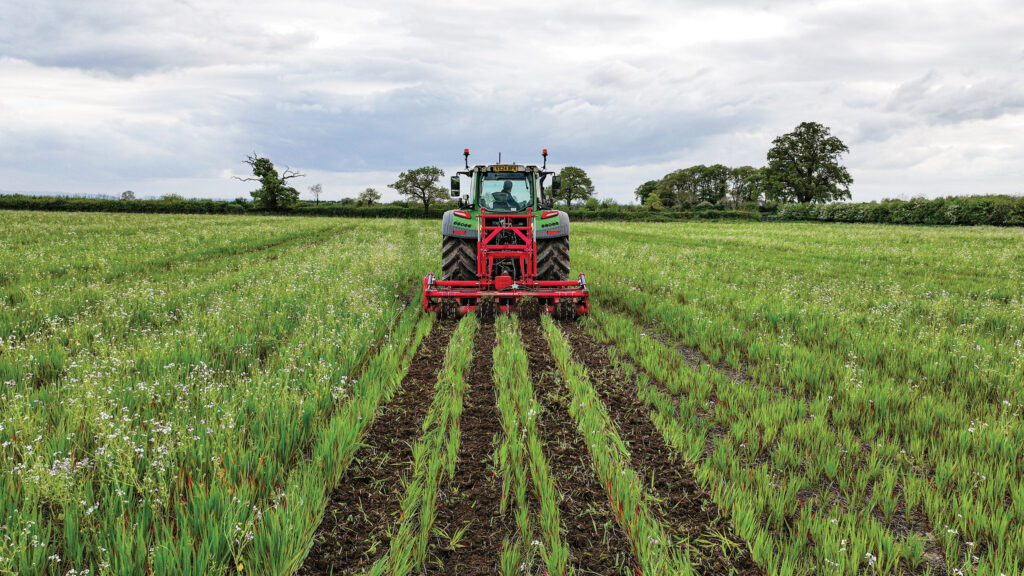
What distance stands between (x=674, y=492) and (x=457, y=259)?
7.50m

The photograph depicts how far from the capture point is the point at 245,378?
543 centimetres

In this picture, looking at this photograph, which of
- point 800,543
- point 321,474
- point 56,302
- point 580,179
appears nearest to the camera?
point 800,543

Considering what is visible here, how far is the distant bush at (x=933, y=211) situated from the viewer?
42.6 meters

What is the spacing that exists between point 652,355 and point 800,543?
3.91 meters

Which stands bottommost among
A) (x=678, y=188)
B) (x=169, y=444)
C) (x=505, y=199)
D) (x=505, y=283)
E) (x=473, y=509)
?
(x=473, y=509)

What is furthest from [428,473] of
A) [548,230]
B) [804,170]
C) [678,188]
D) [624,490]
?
[678,188]

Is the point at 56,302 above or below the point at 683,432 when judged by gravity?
above

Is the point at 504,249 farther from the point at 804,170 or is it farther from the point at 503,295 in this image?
the point at 804,170

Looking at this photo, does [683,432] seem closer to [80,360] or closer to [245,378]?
[245,378]

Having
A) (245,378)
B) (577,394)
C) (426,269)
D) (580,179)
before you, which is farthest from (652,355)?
(580,179)

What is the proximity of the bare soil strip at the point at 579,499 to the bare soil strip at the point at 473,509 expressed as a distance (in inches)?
19.5

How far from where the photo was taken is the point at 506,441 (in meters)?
4.37

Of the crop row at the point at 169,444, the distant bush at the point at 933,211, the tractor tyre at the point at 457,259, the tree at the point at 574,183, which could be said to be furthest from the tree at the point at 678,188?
the crop row at the point at 169,444

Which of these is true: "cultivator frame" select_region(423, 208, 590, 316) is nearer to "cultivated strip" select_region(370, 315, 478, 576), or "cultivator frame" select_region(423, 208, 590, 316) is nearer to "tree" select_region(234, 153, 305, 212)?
"cultivated strip" select_region(370, 315, 478, 576)
